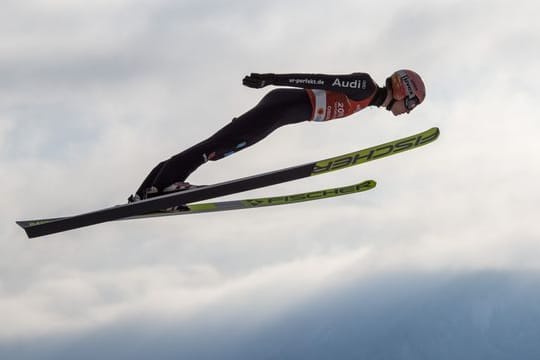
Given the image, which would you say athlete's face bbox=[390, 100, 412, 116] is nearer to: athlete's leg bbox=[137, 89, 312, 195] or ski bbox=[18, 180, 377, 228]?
athlete's leg bbox=[137, 89, 312, 195]

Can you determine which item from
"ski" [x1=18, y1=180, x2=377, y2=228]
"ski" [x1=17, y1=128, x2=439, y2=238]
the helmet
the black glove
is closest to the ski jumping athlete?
the helmet

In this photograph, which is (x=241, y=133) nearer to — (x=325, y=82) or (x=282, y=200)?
(x=325, y=82)

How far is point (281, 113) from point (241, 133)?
79cm

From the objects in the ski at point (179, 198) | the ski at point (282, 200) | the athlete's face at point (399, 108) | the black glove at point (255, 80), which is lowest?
the ski at point (179, 198)

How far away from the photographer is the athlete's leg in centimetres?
1265

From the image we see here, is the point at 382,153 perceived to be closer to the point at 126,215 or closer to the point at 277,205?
the point at 277,205

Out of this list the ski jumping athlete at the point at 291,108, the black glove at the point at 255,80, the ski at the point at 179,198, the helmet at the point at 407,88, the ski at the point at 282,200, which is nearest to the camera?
the black glove at the point at 255,80

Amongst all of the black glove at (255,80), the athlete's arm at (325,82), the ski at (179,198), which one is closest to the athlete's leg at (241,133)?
the ski at (179,198)

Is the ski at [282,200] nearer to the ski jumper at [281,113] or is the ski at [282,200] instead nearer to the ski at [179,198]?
the ski jumper at [281,113]

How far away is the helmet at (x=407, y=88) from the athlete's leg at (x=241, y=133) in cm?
162

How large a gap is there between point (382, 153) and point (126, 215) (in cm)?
447

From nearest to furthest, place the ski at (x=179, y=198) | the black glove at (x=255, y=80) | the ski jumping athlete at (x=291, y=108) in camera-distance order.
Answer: the black glove at (x=255, y=80) → the ski at (x=179, y=198) → the ski jumping athlete at (x=291, y=108)

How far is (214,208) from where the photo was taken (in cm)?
1511

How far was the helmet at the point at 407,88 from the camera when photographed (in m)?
13.6
